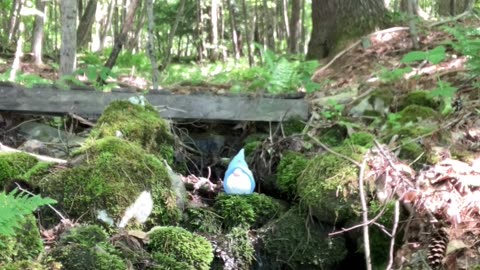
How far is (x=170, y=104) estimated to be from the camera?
5906mm

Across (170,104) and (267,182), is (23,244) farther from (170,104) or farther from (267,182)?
(170,104)

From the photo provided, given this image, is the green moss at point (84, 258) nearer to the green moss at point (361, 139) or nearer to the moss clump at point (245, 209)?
the moss clump at point (245, 209)

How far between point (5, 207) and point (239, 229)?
7.28 ft

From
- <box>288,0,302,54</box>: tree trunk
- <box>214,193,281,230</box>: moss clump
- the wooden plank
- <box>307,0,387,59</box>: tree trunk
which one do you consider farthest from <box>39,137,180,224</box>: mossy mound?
<box>288,0,302,54</box>: tree trunk

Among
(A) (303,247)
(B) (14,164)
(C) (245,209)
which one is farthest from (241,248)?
(B) (14,164)

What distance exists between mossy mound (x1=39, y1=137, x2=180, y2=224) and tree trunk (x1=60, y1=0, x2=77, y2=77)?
371 centimetres

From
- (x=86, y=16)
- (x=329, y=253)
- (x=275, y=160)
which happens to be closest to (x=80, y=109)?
(x=275, y=160)

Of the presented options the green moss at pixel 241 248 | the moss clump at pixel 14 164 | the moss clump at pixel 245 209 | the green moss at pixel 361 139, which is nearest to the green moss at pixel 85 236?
the moss clump at pixel 14 164

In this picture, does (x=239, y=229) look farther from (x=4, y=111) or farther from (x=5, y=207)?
(x=4, y=111)

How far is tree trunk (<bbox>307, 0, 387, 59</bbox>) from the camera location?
27.9 ft

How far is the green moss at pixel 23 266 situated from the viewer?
9.37ft

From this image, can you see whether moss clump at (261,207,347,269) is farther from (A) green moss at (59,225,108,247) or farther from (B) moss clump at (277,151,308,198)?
(A) green moss at (59,225,108,247)

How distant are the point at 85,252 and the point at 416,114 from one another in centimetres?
325

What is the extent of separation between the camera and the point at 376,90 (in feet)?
19.9
